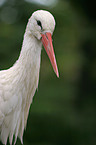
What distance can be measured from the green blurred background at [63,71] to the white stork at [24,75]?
12.3 feet

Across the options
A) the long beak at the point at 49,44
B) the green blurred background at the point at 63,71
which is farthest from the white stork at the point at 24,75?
the green blurred background at the point at 63,71

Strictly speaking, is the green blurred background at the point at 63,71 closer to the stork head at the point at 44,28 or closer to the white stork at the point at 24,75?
the white stork at the point at 24,75

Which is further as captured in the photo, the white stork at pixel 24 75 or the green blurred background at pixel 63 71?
the green blurred background at pixel 63 71

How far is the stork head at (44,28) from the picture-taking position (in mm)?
2396

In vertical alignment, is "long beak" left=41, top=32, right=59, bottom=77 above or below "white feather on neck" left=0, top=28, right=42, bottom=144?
above

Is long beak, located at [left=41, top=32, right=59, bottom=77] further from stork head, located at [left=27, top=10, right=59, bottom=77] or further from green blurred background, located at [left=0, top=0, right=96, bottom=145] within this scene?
green blurred background, located at [left=0, top=0, right=96, bottom=145]

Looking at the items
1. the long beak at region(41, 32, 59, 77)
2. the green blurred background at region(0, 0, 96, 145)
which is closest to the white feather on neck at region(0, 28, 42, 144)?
the long beak at region(41, 32, 59, 77)

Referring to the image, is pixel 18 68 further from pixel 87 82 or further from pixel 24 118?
pixel 87 82

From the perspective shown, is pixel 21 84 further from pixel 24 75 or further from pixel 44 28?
pixel 44 28

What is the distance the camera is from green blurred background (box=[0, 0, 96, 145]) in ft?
23.7

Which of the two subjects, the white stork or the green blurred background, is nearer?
the white stork

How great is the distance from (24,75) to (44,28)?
49 cm

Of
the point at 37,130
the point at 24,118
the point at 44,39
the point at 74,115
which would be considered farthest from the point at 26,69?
the point at 74,115

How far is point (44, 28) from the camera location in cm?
242
